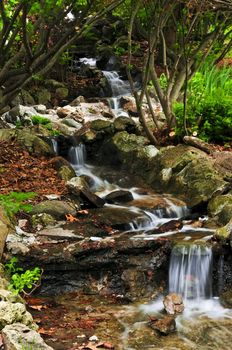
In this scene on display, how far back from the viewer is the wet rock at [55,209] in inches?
333

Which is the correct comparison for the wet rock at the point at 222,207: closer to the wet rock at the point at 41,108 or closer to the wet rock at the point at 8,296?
the wet rock at the point at 8,296

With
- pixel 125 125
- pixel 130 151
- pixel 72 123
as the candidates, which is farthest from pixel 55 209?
pixel 72 123

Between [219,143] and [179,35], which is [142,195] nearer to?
[219,143]

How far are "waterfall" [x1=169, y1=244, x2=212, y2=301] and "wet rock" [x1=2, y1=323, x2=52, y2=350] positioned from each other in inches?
126

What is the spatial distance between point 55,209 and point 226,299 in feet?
11.4

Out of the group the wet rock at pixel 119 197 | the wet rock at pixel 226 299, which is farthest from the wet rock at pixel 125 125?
the wet rock at pixel 226 299

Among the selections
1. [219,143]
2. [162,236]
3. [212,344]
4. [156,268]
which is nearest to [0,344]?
[212,344]

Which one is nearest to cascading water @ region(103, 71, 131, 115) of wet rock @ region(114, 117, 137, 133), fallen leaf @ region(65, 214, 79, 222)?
wet rock @ region(114, 117, 137, 133)

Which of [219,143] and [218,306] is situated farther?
[219,143]

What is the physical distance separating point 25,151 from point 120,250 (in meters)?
5.24

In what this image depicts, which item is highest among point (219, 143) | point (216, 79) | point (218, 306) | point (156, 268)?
point (216, 79)

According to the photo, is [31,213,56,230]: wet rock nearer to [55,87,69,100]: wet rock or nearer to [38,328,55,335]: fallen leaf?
[38,328,55,335]: fallen leaf

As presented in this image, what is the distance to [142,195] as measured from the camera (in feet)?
34.2

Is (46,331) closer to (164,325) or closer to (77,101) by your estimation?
(164,325)
